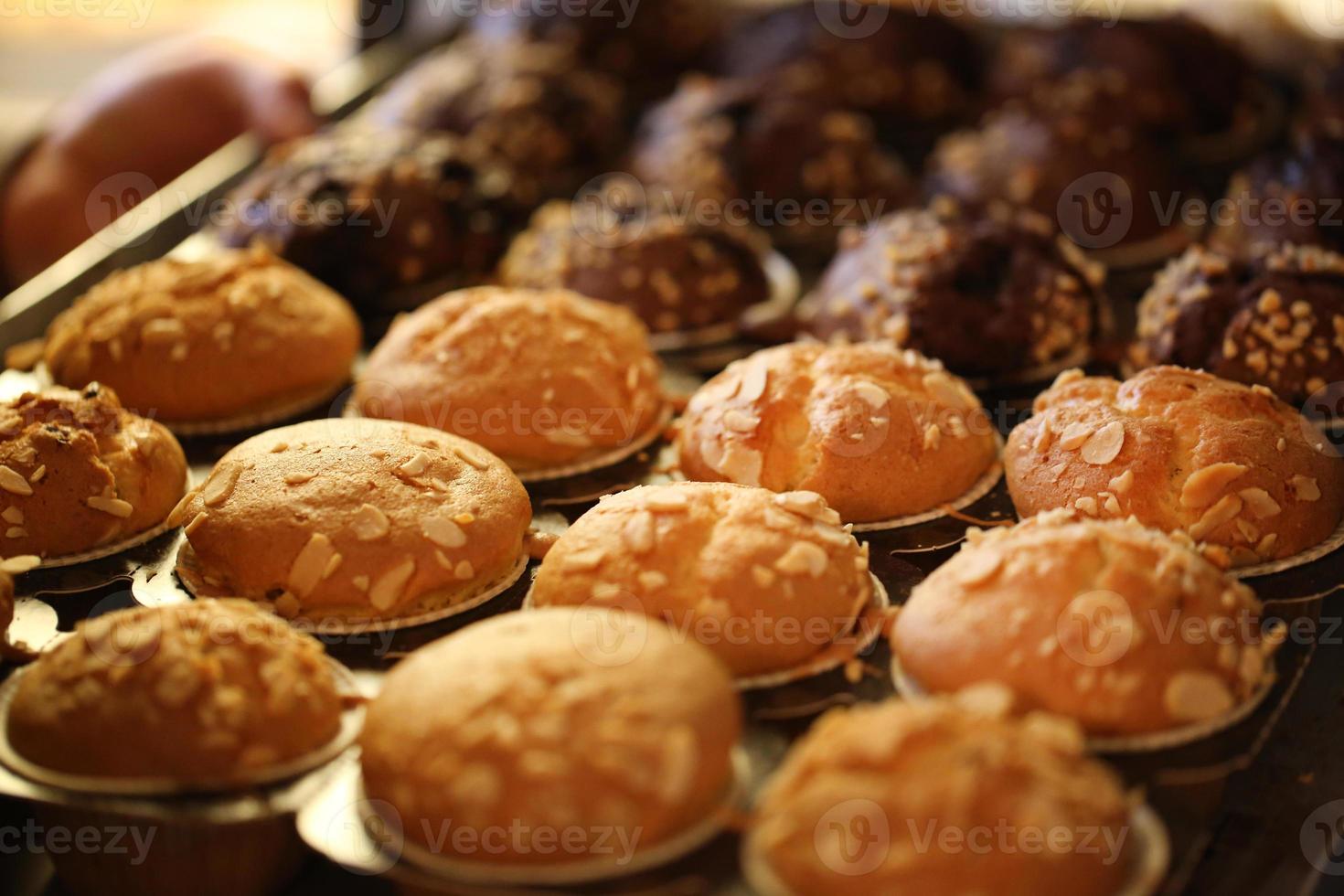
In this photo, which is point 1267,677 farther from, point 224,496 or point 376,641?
point 224,496

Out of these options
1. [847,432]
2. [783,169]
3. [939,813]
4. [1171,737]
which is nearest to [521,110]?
[783,169]

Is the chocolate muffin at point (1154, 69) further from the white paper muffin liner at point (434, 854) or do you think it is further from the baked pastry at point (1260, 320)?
the white paper muffin liner at point (434, 854)

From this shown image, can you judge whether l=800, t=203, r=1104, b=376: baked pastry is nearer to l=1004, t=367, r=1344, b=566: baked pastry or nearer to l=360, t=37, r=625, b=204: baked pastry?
l=1004, t=367, r=1344, b=566: baked pastry

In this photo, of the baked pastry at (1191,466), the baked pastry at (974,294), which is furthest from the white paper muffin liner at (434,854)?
the baked pastry at (974,294)

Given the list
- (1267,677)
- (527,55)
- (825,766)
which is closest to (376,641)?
(825,766)

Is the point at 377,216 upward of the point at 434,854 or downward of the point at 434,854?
upward

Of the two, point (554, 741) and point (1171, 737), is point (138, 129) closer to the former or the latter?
point (554, 741)

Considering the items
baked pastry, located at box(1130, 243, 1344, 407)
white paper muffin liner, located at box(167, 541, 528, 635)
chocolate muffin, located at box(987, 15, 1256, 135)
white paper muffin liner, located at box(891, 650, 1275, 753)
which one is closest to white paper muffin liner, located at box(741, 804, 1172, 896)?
white paper muffin liner, located at box(891, 650, 1275, 753)
